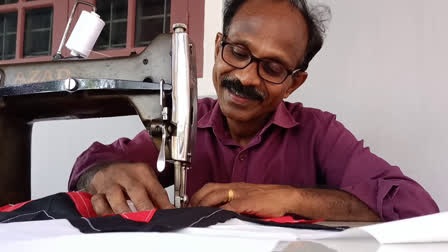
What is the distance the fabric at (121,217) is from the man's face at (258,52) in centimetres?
53

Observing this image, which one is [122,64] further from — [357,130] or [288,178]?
[357,130]

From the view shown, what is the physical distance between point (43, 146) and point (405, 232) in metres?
2.01

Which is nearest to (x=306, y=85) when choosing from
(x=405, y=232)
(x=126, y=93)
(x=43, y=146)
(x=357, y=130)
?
(x=357, y=130)

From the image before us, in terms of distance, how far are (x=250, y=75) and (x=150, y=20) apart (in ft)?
3.49

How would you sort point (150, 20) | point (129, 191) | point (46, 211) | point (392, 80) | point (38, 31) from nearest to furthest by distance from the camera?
1. point (46, 211)
2. point (129, 191)
3. point (392, 80)
4. point (150, 20)
5. point (38, 31)

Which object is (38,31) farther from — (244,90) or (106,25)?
(244,90)

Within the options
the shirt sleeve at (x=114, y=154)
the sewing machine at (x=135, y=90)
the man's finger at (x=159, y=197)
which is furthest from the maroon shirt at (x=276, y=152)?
the man's finger at (x=159, y=197)

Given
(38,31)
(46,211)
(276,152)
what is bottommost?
(46,211)

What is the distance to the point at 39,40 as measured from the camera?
2.46 meters

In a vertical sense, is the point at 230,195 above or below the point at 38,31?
below

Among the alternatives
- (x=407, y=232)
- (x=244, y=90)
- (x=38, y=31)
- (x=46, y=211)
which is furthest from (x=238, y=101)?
(x=38, y=31)

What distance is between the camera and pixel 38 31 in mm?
2457

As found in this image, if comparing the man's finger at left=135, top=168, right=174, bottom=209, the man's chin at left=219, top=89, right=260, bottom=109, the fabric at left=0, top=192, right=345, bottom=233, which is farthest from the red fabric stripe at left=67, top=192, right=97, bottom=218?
the man's chin at left=219, top=89, right=260, bottom=109

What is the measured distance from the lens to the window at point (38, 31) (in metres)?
2.44
